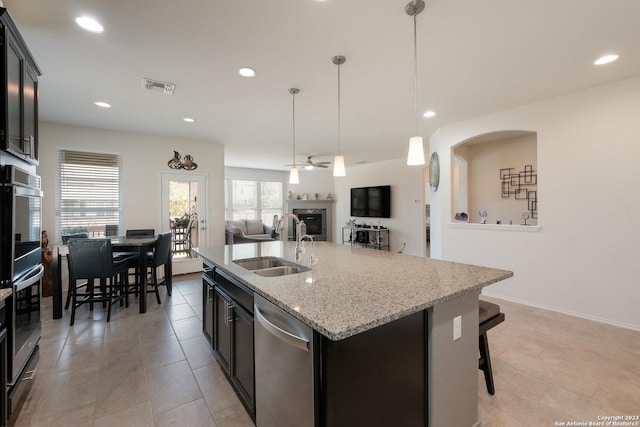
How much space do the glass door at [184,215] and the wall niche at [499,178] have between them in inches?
175

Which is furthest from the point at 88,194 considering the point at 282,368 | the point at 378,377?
the point at 378,377

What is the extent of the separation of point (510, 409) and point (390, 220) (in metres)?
5.86

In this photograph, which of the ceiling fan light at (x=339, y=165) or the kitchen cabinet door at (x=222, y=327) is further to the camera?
the ceiling fan light at (x=339, y=165)

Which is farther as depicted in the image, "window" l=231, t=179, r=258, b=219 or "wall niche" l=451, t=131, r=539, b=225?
"window" l=231, t=179, r=258, b=219

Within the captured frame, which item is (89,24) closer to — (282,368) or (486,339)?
(282,368)

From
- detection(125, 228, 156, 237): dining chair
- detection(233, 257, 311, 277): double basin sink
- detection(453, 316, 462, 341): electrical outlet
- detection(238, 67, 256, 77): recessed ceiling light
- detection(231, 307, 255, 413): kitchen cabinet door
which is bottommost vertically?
detection(231, 307, 255, 413): kitchen cabinet door

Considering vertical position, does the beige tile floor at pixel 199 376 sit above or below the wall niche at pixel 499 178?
below

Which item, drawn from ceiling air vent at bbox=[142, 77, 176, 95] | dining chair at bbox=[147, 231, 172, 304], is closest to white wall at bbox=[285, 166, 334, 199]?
dining chair at bbox=[147, 231, 172, 304]

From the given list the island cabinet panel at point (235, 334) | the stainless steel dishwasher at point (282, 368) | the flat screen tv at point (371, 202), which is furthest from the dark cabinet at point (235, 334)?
the flat screen tv at point (371, 202)

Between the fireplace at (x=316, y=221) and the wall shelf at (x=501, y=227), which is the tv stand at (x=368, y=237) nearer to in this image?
the fireplace at (x=316, y=221)

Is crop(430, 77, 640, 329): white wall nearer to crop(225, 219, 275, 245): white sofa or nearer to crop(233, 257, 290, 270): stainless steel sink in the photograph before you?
crop(233, 257, 290, 270): stainless steel sink

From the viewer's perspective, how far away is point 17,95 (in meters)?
1.63

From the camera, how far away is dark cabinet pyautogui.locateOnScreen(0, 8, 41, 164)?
146 cm

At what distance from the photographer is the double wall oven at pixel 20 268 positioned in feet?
4.84
